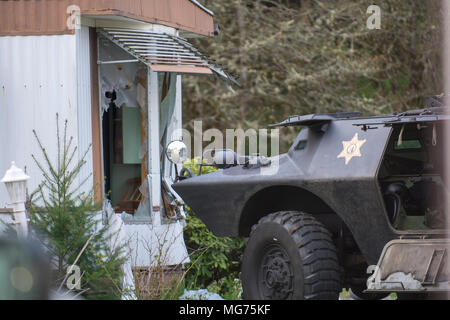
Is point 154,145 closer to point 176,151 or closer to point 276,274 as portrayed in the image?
point 176,151

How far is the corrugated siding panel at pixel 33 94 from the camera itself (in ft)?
27.0

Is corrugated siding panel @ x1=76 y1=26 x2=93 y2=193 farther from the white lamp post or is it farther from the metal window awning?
the white lamp post

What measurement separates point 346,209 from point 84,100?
152 inches

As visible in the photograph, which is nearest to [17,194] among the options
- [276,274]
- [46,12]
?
[276,274]

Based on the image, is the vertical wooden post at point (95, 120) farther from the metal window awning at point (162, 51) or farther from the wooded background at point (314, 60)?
the wooded background at point (314, 60)

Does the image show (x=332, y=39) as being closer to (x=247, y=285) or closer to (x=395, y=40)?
(x=395, y=40)

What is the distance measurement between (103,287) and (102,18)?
11.1 ft

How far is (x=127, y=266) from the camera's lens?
8070mm

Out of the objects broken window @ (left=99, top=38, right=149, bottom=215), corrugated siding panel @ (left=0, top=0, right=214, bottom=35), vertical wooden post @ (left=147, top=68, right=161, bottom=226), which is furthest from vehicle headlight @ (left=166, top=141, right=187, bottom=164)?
corrugated siding panel @ (left=0, top=0, right=214, bottom=35)

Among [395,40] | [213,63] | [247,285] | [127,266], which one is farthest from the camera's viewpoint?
[395,40]

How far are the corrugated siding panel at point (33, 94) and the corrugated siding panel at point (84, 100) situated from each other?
10 centimetres

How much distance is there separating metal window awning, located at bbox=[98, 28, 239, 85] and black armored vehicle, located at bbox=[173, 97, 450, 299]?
228 centimetres
